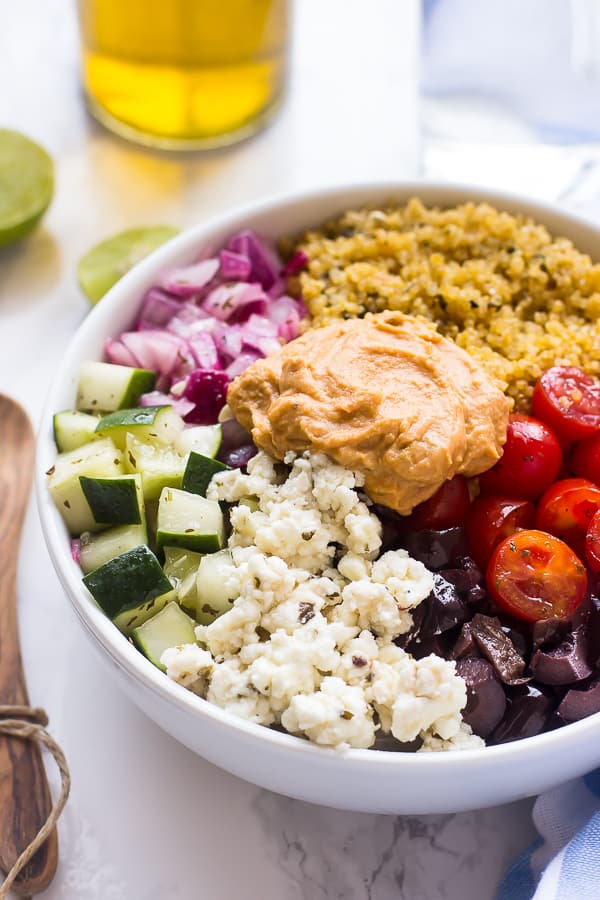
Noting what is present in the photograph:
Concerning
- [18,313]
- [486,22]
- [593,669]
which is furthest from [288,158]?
[593,669]

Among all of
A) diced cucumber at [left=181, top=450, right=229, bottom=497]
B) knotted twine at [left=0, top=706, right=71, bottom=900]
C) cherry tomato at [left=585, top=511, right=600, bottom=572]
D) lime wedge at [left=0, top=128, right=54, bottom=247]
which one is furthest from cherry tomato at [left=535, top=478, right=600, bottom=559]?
lime wedge at [left=0, top=128, right=54, bottom=247]

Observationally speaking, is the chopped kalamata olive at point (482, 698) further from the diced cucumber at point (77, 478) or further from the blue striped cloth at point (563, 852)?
the diced cucumber at point (77, 478)

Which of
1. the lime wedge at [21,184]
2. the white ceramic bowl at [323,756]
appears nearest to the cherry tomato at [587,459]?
the white ceramic bowl at [323,756]

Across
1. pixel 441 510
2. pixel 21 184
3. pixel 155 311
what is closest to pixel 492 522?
pixel 441 510

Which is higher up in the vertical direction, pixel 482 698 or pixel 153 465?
pixel 153 465

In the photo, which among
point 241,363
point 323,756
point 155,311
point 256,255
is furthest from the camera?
point 256,255

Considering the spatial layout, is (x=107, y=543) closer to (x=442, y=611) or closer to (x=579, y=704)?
(x=442, y=611)

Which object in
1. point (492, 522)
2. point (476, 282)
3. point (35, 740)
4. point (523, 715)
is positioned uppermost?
point (476, 282)

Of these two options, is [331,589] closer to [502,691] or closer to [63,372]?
[502,691]
